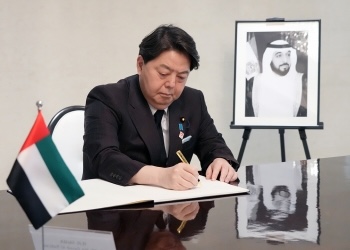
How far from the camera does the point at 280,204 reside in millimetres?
1871

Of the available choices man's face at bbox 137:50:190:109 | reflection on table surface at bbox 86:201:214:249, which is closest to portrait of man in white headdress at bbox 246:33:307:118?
man's face at bbox 137:50:190:109

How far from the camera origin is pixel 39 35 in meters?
5.15

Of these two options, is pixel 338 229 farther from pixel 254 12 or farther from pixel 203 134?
pixel 254 12

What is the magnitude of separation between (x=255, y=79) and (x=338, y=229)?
3.39 metres

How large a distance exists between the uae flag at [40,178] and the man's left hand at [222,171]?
3.93 ft

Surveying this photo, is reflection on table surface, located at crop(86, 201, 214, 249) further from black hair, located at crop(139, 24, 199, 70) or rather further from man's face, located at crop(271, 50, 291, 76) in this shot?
man's face, located at crop(271, 50, 291, 76)

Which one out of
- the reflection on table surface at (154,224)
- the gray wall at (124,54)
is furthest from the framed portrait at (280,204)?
the gray wall at (124,54)

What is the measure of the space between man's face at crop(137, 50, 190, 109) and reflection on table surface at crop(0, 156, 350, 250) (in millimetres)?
502

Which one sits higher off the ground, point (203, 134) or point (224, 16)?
point (224, 16)

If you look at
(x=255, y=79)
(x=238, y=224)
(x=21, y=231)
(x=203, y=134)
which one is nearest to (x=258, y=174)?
(x=203, y=134)

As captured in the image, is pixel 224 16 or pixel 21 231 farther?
pixel 224 16

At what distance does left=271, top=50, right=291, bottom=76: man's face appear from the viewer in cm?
487

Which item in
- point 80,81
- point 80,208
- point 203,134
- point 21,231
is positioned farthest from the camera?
point 80,81

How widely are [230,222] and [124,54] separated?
3.88m
